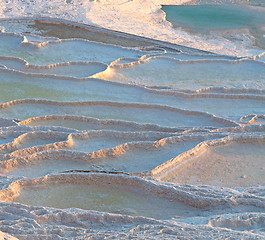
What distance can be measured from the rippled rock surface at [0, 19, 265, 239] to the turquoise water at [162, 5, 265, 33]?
245cm

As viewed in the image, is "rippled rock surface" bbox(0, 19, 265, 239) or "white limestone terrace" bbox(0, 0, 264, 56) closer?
"rippled rock surface" bbox(0, 19, 265, 239)

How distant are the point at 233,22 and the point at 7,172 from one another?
21.7 feet

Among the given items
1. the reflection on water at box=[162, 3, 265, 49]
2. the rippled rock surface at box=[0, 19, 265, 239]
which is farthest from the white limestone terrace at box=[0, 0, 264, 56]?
the rippled rock surface at box=[0, 19, 265, 239]

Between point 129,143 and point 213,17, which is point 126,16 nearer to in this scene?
point 213,17

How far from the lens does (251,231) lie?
2.25 meters

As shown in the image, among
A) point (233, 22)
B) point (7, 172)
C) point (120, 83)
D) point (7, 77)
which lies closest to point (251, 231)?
point (7, 172)

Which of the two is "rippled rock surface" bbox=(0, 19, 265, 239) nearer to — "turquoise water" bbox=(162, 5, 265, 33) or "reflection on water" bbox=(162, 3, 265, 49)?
"reflection on water" bbox=(162, 3, 265, 49)

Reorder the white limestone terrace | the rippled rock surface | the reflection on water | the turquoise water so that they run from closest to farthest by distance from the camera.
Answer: the rippled rock surface < the white limestone terrace < the reflection on water < the turquoise water

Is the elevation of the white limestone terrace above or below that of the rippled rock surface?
above

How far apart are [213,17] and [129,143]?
6125 mm

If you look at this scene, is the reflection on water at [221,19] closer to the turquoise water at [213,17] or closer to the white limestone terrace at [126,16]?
the turquoise water at [213,17]

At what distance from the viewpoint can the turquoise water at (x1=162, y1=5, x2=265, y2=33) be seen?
8.17m

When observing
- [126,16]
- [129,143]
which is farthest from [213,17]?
[129,143]

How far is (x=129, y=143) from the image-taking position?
3375mm
